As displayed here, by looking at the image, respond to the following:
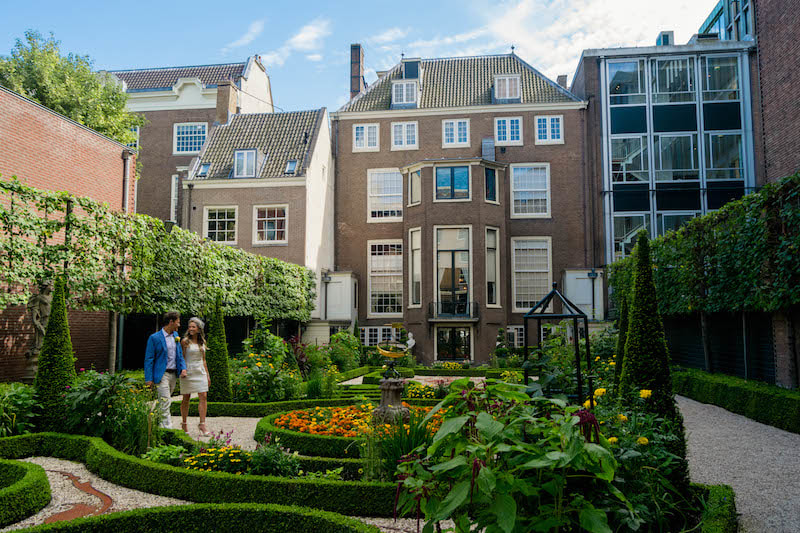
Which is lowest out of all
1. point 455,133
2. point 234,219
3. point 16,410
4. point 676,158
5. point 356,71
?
→ point 16,410

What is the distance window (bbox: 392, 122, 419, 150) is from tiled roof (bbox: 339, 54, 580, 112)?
1.07m

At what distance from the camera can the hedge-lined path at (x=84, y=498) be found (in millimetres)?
5492

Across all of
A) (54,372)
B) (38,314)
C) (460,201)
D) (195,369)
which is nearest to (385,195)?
(460,201)

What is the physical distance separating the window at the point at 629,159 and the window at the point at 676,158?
585mm

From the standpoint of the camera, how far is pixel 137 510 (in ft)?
16.4

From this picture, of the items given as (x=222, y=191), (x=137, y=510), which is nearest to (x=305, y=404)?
(x=137, y=510)

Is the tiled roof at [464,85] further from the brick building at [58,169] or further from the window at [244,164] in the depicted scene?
the brick building at [58,169]

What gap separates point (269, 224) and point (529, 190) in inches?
488

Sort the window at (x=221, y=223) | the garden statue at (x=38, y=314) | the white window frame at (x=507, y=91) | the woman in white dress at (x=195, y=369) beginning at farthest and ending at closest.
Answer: the white window frame at (x=507, y=91) < the window at (x=221, y=223) < the garden statue at (x=38, y=314) < the woman in white dress at (x=195, y=369)

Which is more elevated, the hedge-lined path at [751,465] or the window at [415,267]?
the window at [415,267]

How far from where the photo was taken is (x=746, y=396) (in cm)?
1171

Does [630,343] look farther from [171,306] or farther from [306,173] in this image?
[306,173]

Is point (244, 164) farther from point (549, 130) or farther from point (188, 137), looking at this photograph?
point (549, 130)

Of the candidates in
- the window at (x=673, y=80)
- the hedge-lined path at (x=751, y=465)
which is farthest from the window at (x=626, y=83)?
the hedge-lined path at (x=751, y=465)
